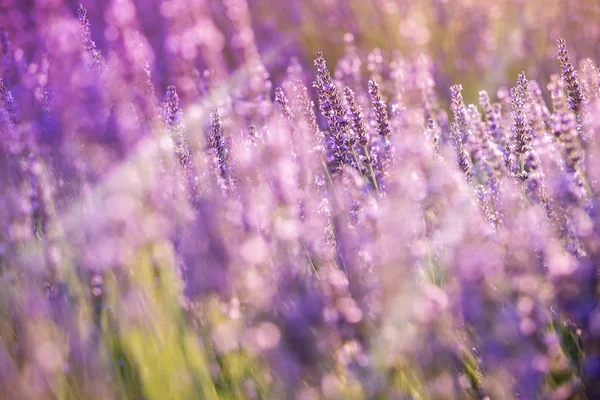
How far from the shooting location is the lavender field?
41.9 inches

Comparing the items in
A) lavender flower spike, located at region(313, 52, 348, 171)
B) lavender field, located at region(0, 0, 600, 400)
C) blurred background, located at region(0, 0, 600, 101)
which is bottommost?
lavender field, located at region(0, 0, 600, 400)

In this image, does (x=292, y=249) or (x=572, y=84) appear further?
(x=572, y=84)

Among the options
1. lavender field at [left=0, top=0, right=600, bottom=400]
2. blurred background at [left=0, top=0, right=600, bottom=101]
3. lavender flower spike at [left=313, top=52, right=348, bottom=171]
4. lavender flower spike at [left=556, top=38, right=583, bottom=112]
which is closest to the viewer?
lavender field at [left=0, top=0, right=600, bottom=400]

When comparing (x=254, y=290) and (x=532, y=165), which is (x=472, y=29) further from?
(x=254, y=290)

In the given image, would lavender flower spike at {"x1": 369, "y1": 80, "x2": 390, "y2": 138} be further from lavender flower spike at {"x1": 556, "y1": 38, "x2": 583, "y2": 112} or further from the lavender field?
lavender flower spike at {"x1": 556, "y1": 38, "x2": 583, "y2": 112}

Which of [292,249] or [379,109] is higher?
[379,109]

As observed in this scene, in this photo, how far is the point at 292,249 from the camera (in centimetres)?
131

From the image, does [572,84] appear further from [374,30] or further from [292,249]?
[374,30]

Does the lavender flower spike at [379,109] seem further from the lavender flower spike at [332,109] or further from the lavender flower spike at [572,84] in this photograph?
the lavender flower spike at [572,84]

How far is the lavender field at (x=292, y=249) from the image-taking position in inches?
41.9

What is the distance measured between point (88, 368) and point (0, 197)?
1253 millimetres

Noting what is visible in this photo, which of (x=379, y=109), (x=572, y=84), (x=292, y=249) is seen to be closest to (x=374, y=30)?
(x=379, y=109)

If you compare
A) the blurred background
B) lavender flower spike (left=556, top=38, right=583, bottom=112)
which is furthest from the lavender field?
the blurred background

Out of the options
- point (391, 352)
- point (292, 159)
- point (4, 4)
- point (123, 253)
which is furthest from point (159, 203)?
point (4, 4)
